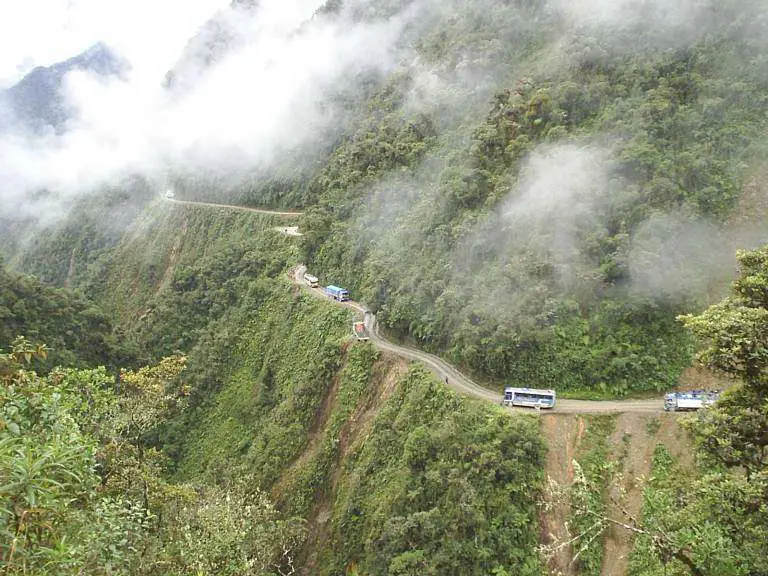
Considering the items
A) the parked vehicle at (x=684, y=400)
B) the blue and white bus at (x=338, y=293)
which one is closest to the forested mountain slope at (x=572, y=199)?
the blue and white bus at (x=338, y=293)

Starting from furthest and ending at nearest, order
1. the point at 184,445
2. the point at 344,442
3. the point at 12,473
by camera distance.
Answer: the point at 184,445, the point at 344,442, the point at 12,473

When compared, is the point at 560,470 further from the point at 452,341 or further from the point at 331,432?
the point at 331,432

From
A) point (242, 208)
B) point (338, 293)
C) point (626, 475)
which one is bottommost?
point (626, 475)

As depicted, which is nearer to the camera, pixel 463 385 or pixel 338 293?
pixel 463 385

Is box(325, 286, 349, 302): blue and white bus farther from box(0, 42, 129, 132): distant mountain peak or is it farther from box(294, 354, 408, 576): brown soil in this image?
box(0, 42, 129, 132): distant mountain peak

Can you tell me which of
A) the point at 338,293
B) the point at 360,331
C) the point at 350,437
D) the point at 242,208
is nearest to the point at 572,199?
the point at 360,331

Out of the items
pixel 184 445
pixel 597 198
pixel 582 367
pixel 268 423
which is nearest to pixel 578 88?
pixel 597 198

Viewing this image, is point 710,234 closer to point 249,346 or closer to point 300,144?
point 249,346
